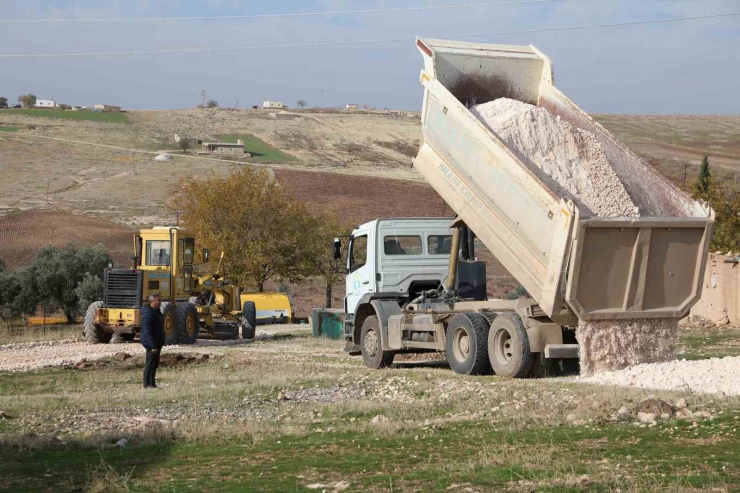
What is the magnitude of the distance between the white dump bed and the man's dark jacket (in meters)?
5.07

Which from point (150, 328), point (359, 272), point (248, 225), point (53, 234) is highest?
point (248, 225)

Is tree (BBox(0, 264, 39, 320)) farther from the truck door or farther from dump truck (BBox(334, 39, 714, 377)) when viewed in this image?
dump truck (BBox(334, 39, 714, 377))

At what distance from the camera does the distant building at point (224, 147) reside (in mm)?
101250

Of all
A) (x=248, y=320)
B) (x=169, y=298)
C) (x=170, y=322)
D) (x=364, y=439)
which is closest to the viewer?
(x=364, y=439)

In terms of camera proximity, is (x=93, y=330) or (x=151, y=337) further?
(x=93, y=330)

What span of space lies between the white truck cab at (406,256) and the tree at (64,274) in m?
21.8

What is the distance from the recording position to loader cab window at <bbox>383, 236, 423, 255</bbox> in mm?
18625

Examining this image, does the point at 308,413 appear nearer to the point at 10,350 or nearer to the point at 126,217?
the point at 10,350

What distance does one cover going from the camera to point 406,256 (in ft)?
61.0

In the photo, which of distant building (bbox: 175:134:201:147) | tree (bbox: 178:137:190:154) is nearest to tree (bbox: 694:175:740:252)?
tree (bbox: 178:137:190:154)

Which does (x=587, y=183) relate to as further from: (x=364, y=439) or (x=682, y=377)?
(x=364, y=439)

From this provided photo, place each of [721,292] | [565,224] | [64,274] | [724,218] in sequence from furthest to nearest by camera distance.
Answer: [64,274] → [724,218] → [721,292] → [565,224]

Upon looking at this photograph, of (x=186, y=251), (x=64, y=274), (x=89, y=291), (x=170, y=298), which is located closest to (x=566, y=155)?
(x=170, y=298)

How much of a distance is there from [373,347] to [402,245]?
2027 mm
